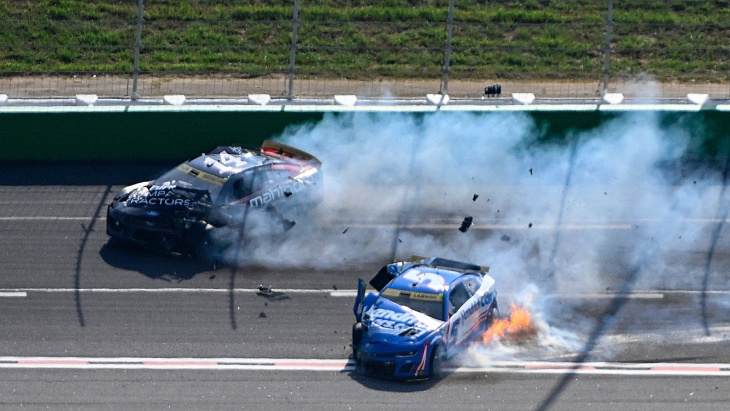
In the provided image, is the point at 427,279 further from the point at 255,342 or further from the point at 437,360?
the point at 255,342

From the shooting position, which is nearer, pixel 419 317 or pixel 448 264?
pixel 419 317

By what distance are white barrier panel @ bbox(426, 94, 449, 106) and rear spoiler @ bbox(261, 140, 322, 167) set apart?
2.92 metres

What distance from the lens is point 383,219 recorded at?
17359 millimetres

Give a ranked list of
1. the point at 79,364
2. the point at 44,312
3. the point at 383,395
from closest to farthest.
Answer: the point at 383,395
the point at 79,364
the point at 44,312

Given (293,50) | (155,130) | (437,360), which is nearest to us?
(437,360)

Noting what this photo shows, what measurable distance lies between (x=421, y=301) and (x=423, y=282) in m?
0.37

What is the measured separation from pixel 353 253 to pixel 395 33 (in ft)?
18.1

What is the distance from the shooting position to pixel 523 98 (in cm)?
1980

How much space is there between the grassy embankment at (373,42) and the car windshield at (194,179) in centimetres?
319

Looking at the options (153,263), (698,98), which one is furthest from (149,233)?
(698,98)

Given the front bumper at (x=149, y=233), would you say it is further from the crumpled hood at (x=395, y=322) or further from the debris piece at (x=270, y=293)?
the crumpled hood at (x=395, y=322)

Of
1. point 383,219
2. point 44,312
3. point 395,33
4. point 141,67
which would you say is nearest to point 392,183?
point 383,219

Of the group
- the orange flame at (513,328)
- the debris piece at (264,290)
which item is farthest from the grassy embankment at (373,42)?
the orange flame at (513,328)

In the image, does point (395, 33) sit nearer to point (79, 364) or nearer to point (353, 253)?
point (353, 253)
